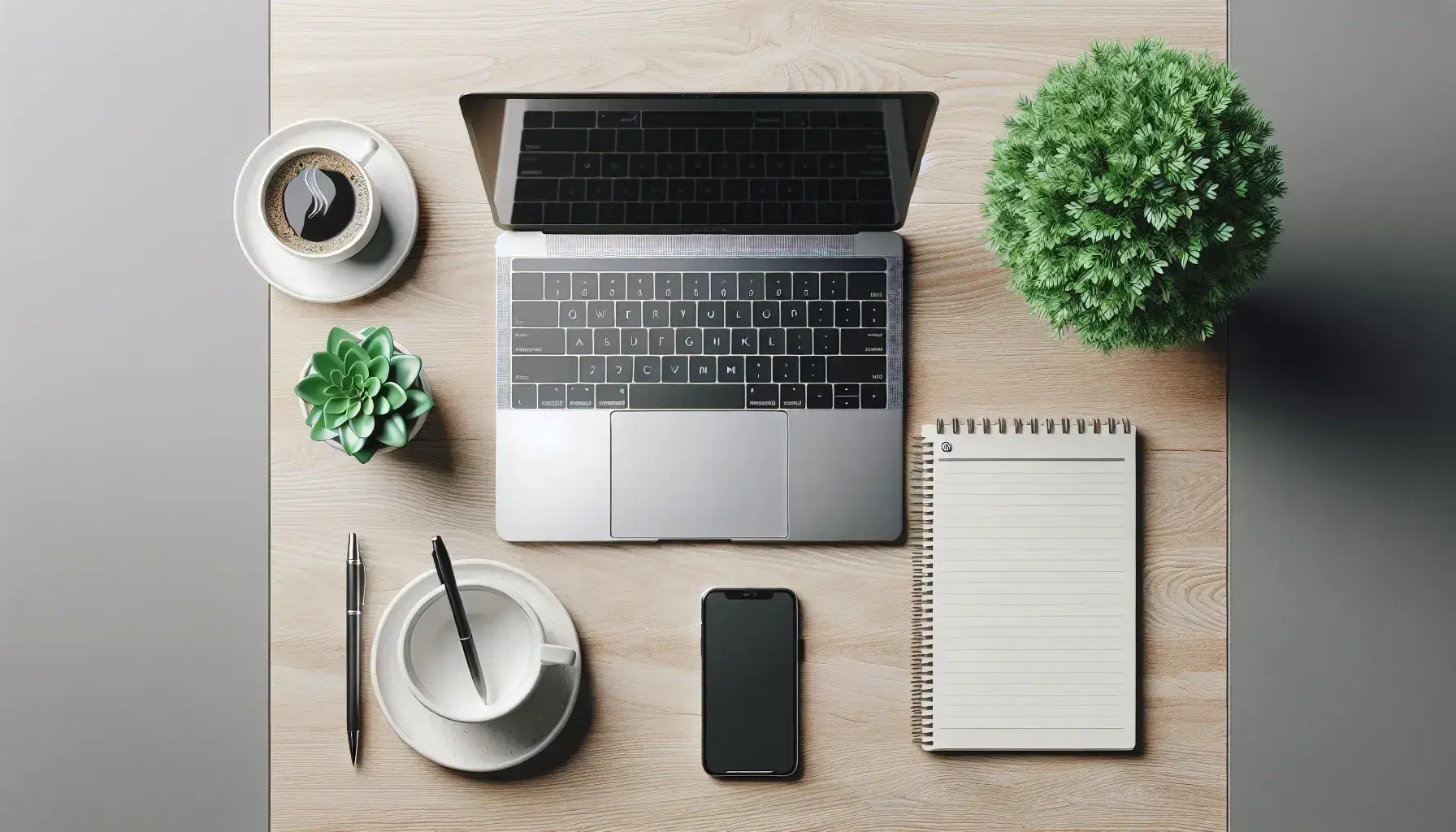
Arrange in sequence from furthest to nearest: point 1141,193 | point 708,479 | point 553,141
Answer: point 708,479 < point 553,141 < point 1141,193

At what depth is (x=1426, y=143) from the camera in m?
0.85

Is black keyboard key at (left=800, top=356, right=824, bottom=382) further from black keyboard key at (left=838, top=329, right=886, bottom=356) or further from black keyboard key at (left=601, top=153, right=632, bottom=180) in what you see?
black keyboard key at (left=601, top=153, right=632, bottom=180)

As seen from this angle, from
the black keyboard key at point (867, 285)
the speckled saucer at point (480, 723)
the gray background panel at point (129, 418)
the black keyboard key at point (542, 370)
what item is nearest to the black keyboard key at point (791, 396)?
the black keyboard key at point (867, 285)

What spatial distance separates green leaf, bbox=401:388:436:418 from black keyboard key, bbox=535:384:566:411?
0.11 meters

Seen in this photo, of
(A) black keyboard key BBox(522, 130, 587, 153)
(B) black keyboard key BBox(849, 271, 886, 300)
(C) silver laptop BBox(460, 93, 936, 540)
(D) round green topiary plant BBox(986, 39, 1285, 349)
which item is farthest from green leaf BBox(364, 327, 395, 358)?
(D) round green topiary plant BBox(986, 39, 1285, 349)

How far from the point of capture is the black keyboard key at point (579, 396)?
0.84m

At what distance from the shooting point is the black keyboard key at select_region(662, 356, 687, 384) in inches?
33.1

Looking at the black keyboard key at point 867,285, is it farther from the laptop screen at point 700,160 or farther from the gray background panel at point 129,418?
the gray background panel at point 129,418

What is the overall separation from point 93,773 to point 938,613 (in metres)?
0.88

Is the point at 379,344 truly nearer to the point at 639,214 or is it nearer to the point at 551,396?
the point at 551,396

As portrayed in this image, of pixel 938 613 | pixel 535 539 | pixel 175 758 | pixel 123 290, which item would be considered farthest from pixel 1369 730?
pixel 123 290

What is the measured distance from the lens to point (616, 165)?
0.76 meters

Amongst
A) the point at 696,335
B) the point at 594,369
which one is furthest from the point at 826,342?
the point at 594,369

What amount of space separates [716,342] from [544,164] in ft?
0.78
